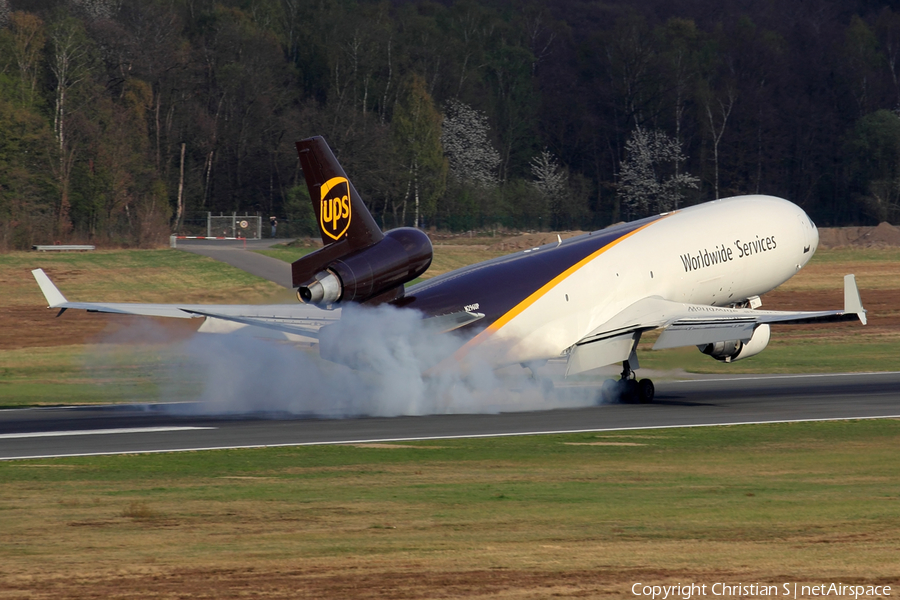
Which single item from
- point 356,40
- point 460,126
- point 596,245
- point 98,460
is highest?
point 356,40

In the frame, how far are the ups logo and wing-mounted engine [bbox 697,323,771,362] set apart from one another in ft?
43.6

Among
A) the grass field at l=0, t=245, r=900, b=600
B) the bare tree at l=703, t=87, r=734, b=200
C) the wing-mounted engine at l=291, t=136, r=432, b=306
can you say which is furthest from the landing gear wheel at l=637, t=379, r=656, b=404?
the bare tree at l=703, t=87, r=734, b=200

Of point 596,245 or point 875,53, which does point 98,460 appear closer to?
point 596,245

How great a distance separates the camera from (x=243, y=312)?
101 feet

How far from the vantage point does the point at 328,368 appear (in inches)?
1236

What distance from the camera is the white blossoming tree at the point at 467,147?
128 meters

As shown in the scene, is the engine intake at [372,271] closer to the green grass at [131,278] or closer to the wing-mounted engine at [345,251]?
the wing-mounted engine at [345,251]

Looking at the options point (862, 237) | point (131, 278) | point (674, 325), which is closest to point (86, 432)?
point (674, 325)

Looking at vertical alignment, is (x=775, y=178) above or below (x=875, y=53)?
below

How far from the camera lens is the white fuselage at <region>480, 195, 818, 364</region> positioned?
33.0 metres

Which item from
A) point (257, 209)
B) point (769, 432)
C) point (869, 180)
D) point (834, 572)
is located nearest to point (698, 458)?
point (769, 432)

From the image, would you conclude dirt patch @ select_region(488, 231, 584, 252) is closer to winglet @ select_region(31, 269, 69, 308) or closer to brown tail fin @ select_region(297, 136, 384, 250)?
brown tail fin @ select_region(297, 136, 384, 250)

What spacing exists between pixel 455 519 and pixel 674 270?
2112 centimetres

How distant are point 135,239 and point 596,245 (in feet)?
193
